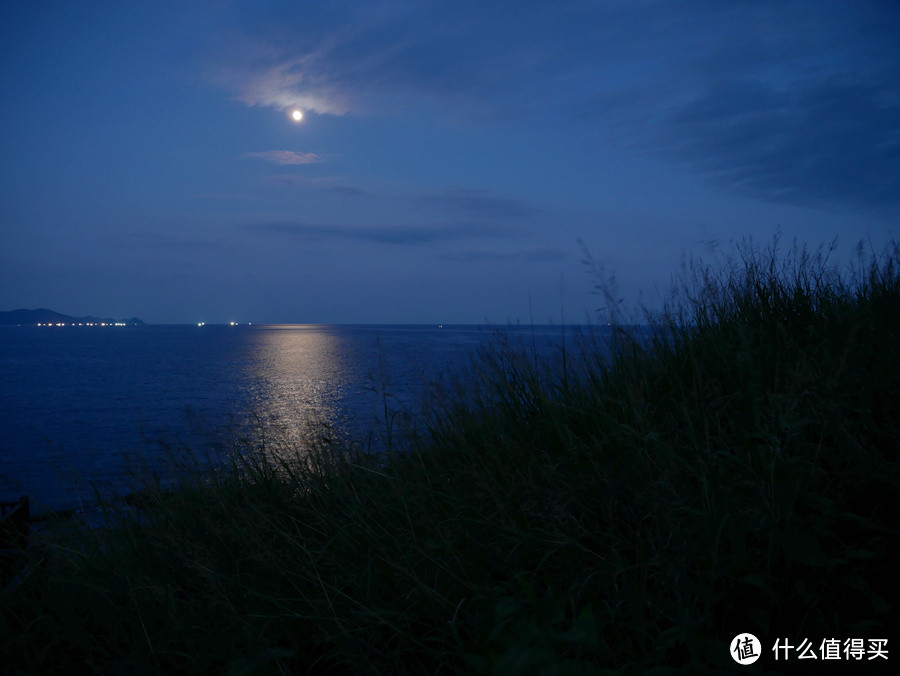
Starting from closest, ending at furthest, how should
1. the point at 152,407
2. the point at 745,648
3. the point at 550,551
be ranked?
the point at 745,648
the point at 550,551
the point at 152,407

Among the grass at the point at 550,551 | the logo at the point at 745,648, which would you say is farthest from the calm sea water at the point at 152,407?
the logo at the point at 745,648

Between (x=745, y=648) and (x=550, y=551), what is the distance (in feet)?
2.80

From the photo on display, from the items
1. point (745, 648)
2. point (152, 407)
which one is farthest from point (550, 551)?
point (152, 407)

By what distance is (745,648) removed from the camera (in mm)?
1870

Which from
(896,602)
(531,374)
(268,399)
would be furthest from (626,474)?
(268,399)

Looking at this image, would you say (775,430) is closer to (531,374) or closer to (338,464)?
(531,374)

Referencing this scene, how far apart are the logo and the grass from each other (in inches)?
2.6

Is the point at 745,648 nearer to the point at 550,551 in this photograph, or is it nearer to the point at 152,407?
the point at 550,551

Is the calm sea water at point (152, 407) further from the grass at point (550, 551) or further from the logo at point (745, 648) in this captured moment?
the logo at point (745, 648)

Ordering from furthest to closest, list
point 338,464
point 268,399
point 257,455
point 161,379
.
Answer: point 161,379 < point 268,399 < point 257,455 < point 338,464

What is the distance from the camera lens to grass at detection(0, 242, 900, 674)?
2031 mm

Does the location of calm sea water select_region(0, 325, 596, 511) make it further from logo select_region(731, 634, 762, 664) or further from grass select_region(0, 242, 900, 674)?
logo select_region(731, 634, 762, 664)

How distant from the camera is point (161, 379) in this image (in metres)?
42.2

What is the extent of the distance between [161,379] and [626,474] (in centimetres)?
4769
